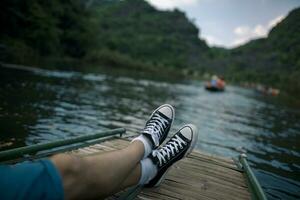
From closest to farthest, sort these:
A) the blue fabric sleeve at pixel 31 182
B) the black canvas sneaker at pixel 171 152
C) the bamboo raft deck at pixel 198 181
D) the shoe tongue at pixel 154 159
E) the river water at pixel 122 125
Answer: the blue fabric sleeve at pixel 31 182 → the shoe tongue at pixel 154 159 → the black canvas sneaker at pixel 171 152 → the bamboo raft deck at pixel 198 181 → the river water at pixel 122 125

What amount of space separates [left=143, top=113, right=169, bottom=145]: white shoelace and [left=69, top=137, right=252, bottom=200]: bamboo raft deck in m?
0.64

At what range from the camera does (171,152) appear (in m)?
3.71

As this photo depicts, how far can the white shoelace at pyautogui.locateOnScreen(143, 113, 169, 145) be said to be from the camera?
362 centimetres

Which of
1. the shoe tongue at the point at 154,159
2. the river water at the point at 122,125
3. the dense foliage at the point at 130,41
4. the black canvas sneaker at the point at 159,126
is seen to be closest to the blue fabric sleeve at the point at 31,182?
the shoe tongue at the point at 154,159

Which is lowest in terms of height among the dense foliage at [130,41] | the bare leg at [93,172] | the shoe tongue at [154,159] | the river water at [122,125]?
the river water at [122,125]

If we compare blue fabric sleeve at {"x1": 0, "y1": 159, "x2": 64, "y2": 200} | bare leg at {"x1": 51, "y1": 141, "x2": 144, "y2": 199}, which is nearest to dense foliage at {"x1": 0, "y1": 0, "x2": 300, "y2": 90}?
bare leg at {"x1": 51, "y1": 141, "x2": 144, "y2": 199}

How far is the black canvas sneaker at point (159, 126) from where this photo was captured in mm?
3545

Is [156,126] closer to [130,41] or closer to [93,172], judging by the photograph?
[93,172]

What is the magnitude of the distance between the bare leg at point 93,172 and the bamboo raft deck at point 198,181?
0.51m

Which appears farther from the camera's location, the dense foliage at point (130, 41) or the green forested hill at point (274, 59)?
the green forested hill at point (274, 59)

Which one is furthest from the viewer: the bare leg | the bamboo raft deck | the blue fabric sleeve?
the bamboo raft deck

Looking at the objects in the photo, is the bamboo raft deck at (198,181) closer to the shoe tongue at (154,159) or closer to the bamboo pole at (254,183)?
the bamboo pole at (254,183)

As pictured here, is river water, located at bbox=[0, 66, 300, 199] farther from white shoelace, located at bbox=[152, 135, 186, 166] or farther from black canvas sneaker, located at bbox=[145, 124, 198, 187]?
white shoelace, located at bbox=[152, 135, 186, 166]

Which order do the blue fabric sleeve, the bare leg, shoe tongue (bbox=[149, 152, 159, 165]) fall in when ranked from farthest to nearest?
shoe tongue (bbox=[149, 152, 159, 165]), the bare leg, the blue fabric sleeve
